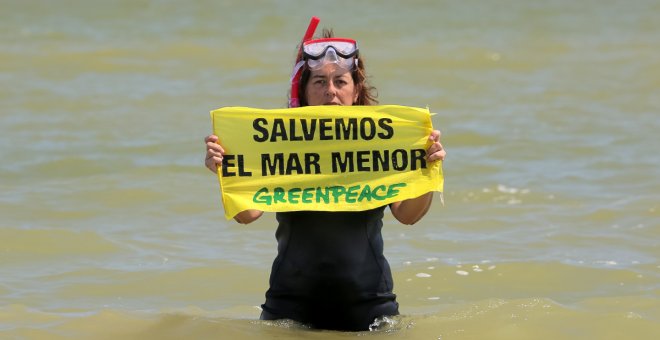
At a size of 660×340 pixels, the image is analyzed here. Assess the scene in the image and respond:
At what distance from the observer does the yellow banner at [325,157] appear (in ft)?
16.6

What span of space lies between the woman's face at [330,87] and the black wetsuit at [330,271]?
0.50 meters

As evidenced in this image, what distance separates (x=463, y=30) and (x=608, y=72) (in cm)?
499

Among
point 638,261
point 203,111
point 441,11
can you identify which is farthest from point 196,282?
point 441,11

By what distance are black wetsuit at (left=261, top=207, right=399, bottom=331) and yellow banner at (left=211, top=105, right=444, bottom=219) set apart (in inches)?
4.8

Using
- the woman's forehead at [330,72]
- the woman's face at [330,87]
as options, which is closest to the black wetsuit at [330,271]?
the woman's face at [330,87]

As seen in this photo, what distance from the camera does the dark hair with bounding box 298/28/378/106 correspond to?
5168mm

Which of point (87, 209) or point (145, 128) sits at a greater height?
point (145, 128)

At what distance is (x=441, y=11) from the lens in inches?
918

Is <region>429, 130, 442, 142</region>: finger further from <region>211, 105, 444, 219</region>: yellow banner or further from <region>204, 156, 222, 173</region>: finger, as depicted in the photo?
<region>204, 156, 222, 173</region>: finger

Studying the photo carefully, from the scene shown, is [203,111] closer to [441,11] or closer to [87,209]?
[87,209]

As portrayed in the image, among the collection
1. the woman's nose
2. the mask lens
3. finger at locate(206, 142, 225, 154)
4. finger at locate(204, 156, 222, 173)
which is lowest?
finger at locate(204, 156, 222, 173)

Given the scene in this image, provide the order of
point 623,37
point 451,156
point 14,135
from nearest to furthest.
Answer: point 451,156, point 14,135, point 623,37

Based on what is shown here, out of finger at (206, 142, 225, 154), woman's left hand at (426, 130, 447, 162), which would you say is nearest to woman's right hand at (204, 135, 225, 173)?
finger at (206, 142, 225, 154)

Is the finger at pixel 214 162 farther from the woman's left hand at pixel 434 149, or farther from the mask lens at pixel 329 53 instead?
the woman's left hand at pixel 434 149
